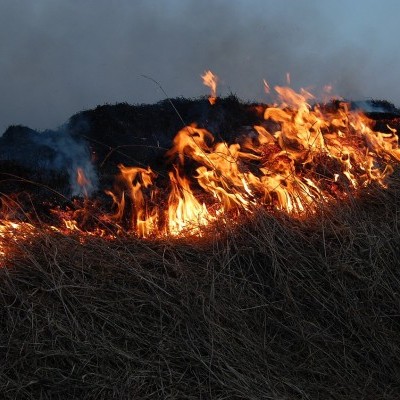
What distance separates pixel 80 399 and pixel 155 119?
6265 millimetres

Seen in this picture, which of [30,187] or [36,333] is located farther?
[30,187]

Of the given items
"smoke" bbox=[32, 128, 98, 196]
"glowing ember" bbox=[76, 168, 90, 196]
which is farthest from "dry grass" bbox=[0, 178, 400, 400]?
"smoke" bbox=[32, 128, 98, 196]

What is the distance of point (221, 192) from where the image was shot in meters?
4.51

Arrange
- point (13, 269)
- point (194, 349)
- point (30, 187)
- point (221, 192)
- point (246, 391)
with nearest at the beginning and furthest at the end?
point (246, 391)
point (194, 349)
point (13, 269)
point (221, 192)
point (30, 187)

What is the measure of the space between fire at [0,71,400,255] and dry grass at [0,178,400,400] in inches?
13.7

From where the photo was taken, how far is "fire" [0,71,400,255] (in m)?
4.34

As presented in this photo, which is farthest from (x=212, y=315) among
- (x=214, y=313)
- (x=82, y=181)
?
(x=82, y=181)

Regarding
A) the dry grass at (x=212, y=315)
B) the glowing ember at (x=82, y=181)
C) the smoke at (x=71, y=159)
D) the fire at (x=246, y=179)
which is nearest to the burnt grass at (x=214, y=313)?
the dry grass at (x=212, y=315)

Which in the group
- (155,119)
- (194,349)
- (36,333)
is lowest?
(194,349)

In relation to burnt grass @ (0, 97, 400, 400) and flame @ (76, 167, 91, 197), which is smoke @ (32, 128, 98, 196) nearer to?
flame @ (76, 167, 91, 197)

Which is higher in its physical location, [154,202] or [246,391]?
[154,202]

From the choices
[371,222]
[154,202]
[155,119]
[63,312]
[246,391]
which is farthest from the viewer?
[155,119]

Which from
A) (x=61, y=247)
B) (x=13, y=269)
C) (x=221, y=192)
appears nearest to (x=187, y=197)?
(x=221, y=192)

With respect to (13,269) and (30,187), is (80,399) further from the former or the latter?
(30,187)
